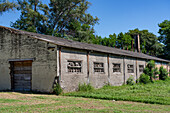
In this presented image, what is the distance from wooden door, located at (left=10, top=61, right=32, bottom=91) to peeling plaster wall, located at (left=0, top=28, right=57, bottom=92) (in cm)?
35

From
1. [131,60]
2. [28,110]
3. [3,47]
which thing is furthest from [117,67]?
[28,110]

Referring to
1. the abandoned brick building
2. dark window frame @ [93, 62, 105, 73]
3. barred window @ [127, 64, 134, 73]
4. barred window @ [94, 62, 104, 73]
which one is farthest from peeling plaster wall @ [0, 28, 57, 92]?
barred window @ [127, 64, 134, 73]

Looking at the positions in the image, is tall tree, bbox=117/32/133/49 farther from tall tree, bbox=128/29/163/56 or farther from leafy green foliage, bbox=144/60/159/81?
leafy green foliage, bbox=144/60/159/81

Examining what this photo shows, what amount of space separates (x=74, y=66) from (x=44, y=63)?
2071 mm

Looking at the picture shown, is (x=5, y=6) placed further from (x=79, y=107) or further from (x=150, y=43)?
(x=150, y=43)

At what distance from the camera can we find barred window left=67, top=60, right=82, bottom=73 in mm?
13609

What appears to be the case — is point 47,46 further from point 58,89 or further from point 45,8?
point 45,8

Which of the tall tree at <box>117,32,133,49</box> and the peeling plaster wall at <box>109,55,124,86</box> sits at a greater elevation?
the tall tree at <box>117,32,133,49</box>

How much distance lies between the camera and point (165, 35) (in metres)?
43.2

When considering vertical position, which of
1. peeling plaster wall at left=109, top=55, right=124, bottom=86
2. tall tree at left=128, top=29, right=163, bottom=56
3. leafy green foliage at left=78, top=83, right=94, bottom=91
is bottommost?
leafy green foliage at left=78, top=83, right=94, bottom=91

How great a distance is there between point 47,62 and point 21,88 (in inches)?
124

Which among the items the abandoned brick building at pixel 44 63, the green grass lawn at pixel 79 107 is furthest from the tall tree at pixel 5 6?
the green grass lawn at pixel 79 107

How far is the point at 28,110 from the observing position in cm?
762

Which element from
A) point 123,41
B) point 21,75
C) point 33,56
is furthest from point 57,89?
point 123,41
